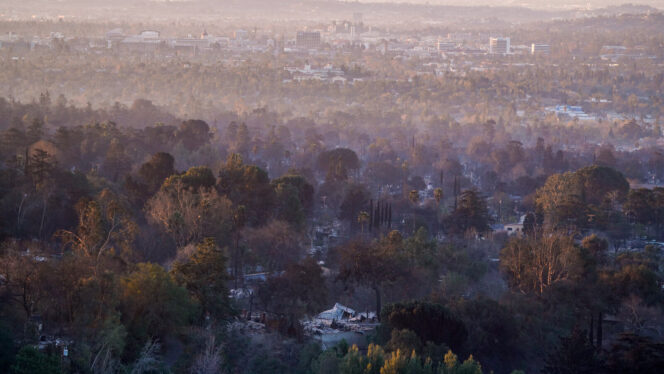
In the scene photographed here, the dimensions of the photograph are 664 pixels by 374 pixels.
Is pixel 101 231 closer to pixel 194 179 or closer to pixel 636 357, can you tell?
pixel 194 179

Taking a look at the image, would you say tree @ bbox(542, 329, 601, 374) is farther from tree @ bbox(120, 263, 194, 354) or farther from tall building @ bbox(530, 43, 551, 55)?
tall building @ bbox(530, 43, 551, 55)

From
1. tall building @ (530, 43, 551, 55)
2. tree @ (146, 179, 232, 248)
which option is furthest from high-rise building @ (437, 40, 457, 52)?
tree @ (146, 179, 232, 248)

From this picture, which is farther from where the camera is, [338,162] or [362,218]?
[338,162]

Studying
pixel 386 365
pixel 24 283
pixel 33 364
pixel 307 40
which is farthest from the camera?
pixel 307 40

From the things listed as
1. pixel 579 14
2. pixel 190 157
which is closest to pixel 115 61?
pixel 190 157

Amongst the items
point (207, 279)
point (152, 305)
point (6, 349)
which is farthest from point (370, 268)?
point (6, 349)

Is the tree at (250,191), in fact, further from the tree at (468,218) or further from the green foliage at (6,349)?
the green foliage at (6,349)
